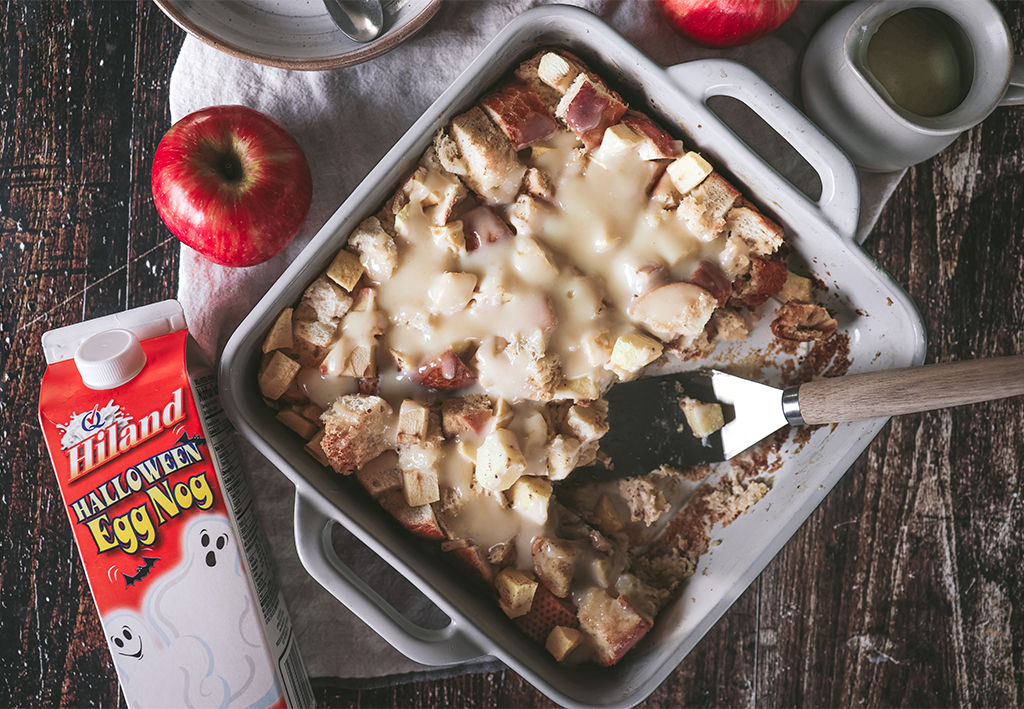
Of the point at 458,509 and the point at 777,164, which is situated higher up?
the point at 777,164

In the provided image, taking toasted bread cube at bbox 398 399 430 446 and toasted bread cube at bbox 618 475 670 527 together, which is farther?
toasted bread cube at bbox 618 475 670 527

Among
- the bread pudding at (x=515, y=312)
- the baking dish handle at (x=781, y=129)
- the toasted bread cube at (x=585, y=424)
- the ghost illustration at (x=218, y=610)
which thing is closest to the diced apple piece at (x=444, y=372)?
the bread pudding at (x=515, y=312)

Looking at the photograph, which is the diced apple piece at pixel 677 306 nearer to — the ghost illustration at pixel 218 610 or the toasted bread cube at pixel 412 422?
the toasted bread cube at pixel 412 422

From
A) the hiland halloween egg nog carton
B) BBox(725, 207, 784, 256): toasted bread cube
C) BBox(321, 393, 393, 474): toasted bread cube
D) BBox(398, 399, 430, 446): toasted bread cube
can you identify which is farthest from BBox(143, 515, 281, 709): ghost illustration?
BBox(725, 207, 784, 256): toasted bread cube

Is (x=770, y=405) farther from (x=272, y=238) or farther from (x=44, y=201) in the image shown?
(x=44, y=201)

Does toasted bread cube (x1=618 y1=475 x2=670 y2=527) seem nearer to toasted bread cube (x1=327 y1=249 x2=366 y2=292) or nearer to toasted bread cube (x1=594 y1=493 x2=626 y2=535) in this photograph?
toasted bread cube (x1=594 y1=493 x2=626 y2=535)

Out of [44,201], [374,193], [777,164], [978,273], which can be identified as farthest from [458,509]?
[978,273]

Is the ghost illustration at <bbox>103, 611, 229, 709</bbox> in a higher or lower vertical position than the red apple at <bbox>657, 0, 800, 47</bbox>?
lower
